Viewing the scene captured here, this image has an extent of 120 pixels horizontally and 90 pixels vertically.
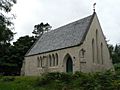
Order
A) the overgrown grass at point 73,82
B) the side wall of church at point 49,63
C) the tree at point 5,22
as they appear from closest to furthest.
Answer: the overgrown grass at point 73,82 → the tree at point 5,22 → the side wall of church at point 49,63

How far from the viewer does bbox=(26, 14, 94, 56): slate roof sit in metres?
41.6

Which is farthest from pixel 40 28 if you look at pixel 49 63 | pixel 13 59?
pixel 49 63

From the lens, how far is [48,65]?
158 feet

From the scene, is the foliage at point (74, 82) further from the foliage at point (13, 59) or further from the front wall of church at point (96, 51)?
the foliage at point (13, 59)

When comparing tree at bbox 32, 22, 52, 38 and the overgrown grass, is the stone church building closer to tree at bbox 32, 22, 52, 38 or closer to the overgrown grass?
the overgrown grass

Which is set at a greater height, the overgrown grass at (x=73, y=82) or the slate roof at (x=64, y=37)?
the slate roof at (x=64, y=37)

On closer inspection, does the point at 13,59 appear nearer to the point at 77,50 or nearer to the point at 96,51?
the point at 96,51

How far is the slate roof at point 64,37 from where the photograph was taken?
136 ft

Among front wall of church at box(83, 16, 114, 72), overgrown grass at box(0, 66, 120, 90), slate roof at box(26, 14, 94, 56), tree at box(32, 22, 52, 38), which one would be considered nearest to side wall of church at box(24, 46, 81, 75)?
slate roof at box(26, 14, 94, 56)

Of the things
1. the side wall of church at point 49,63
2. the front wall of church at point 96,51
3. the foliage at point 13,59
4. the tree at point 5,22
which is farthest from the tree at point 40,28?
the tree at point 5,22

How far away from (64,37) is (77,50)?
283 inches

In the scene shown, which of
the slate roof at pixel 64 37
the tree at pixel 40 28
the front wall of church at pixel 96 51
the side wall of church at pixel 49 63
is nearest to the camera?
the side wall of church at pixel 49 63

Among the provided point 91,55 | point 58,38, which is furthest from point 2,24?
point 58,38

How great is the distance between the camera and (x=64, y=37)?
1818 inches
